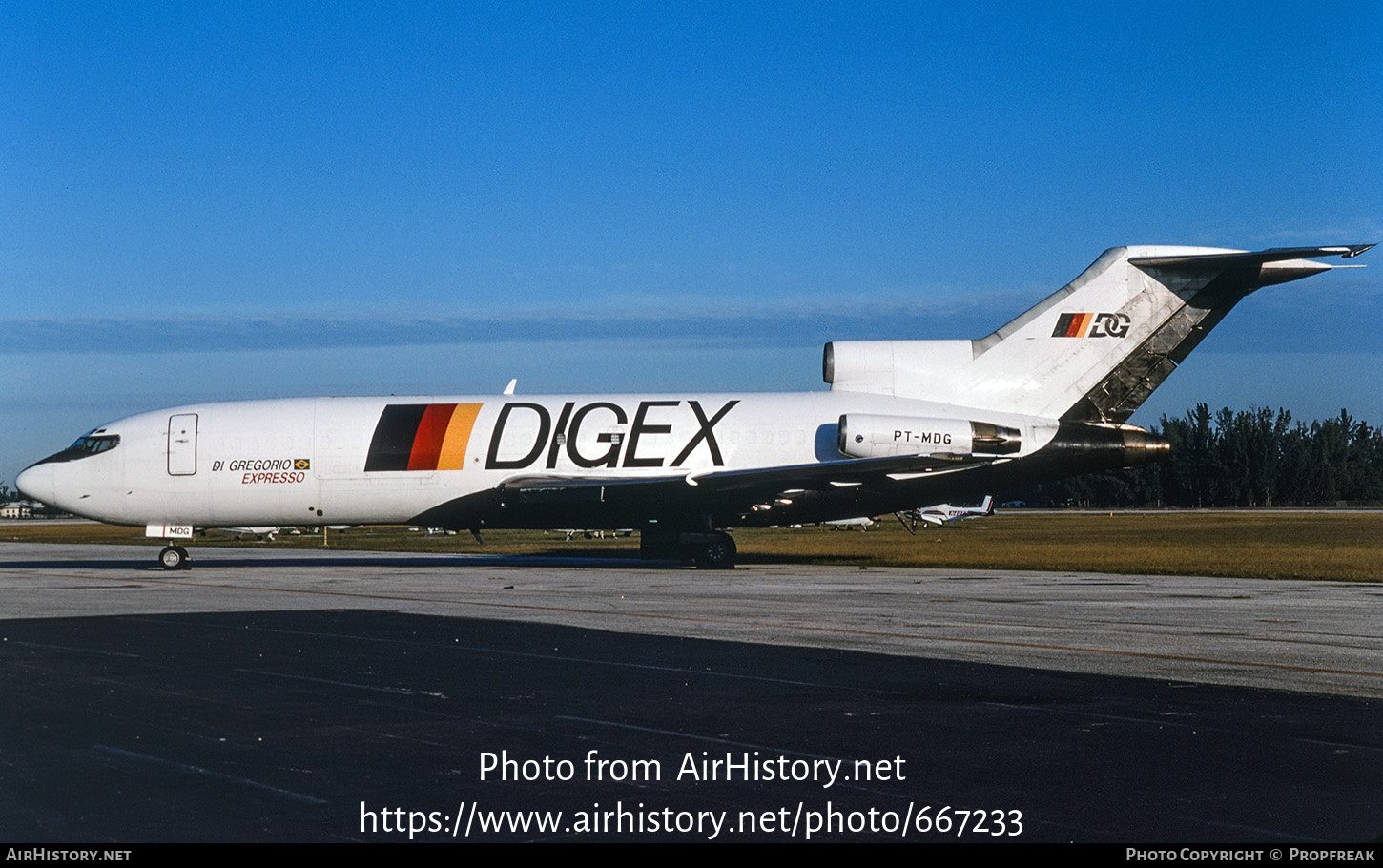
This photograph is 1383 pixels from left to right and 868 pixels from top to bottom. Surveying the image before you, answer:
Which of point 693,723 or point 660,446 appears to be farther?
point 660,446

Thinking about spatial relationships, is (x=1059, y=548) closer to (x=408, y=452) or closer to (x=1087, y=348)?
(x=1087, y=348)

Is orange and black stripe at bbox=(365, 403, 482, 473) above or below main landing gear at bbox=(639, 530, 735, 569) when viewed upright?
above

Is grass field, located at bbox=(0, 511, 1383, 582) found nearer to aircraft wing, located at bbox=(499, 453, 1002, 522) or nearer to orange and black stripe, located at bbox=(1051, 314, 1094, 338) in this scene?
aircraft wing, located at bbox=(499, 453, 1002, 522)

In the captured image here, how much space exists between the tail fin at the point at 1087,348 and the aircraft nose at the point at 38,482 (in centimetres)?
2026

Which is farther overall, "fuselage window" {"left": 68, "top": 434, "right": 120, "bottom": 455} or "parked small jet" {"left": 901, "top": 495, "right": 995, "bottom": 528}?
"parked small jet" {"left": 901, "top": 495, "right": 995, "bottom": 528}

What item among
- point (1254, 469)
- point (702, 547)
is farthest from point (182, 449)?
point (1254, 469)

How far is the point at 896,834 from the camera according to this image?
20.3 ft

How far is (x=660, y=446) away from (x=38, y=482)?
625 inches

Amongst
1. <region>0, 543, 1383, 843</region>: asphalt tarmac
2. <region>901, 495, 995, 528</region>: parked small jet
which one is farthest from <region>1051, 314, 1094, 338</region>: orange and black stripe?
<region>901, 495, 995, 528</region>: parked small jet

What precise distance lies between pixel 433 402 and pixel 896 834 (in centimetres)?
2623

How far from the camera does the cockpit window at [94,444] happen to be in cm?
3083

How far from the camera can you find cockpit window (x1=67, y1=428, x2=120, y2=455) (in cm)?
3083

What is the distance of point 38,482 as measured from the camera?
31.0 meters

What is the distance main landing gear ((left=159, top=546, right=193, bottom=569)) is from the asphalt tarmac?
1158 centimetres
